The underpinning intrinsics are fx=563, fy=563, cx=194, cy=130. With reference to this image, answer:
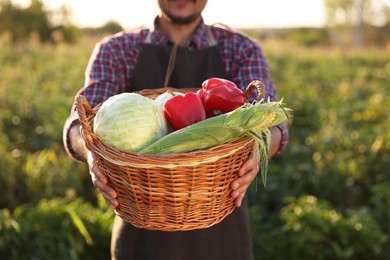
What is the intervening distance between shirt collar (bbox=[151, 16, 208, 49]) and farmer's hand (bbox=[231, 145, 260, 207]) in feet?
2.66

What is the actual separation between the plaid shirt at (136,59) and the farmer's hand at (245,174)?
1.65 feet

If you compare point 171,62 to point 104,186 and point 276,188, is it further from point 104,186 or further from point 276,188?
point 276,188

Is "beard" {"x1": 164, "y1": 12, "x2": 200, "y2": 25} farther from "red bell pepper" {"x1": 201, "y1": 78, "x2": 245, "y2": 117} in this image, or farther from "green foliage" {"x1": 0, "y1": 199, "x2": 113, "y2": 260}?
"green foliage" {"x1": 0, "y1": 199, "x2": 113, "y2": 260}

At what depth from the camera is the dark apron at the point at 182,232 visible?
2336 millimetres

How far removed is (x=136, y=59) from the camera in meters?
2.50

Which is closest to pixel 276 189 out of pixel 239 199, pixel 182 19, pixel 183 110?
pixel 182 19

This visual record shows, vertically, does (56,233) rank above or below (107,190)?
below

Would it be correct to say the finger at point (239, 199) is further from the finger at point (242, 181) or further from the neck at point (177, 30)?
the neck at point (177, 30)

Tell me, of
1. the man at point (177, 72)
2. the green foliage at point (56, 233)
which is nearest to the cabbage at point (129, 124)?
the man at point (177, 72)

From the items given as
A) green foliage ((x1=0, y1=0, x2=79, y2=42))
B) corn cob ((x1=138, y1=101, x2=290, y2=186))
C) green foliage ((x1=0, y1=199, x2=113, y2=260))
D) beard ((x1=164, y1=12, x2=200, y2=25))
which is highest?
beard ((x1=164, y1=12, x2=200, y2=25))

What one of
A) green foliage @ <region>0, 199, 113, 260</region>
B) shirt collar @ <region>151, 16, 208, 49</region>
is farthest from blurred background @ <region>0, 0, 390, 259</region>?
shirt collar @ <region>151, 16, 208, 49</region>

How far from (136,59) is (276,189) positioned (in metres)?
2.19

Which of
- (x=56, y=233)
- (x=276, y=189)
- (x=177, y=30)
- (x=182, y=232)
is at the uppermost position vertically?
(x=177, y=30)

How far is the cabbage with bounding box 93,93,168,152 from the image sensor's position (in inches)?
66.4
